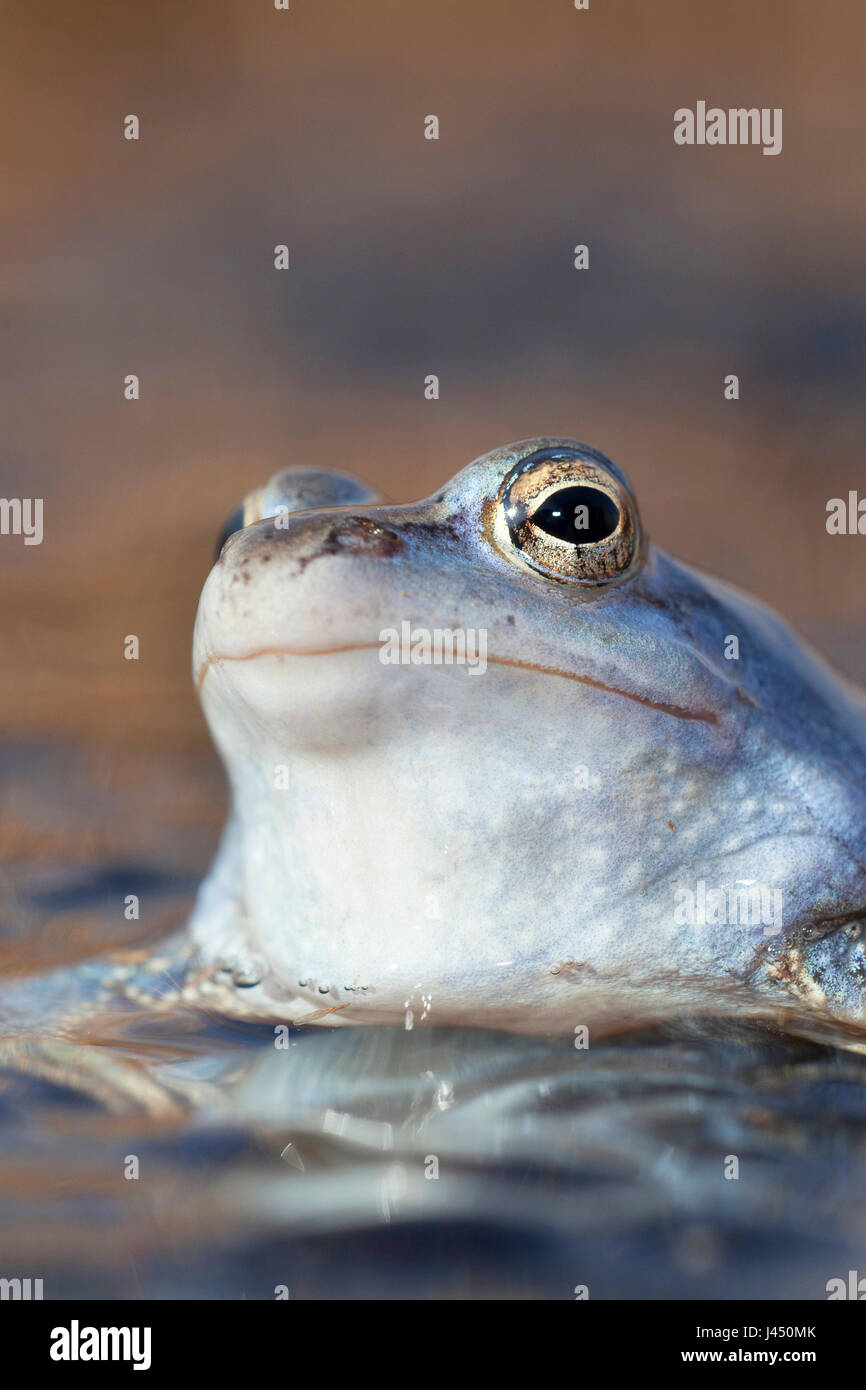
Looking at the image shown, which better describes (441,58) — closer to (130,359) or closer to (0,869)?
(130,359)

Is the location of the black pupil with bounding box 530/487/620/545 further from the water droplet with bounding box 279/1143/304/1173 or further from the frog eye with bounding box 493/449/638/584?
the water droplet with bounding box 279/1143/304/1173
